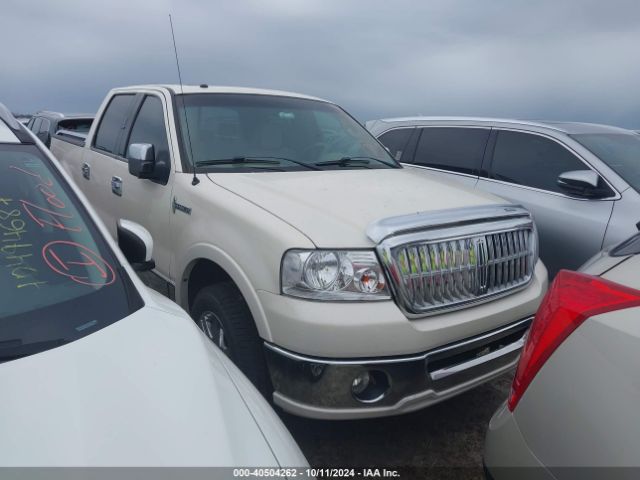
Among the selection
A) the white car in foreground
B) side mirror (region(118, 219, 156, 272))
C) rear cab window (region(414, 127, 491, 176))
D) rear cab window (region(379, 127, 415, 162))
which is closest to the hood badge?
side mirror (region(118, 219, 156, 272))

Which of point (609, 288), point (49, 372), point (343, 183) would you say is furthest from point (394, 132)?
point (49, 372)

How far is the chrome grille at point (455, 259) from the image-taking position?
2.24m

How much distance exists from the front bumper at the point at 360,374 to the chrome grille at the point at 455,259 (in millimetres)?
245

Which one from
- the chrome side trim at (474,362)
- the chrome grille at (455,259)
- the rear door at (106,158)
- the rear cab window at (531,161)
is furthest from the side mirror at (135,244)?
the rear cab window at (531,161)

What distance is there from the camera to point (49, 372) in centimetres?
134

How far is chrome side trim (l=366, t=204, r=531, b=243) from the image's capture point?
2.24 meters

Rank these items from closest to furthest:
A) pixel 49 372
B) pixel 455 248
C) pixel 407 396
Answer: pixel 49 372, pixel 407 396, pixel 455 248

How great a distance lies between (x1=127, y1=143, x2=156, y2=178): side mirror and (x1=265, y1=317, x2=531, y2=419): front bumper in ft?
5.18

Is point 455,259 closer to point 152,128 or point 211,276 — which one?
point 211,276

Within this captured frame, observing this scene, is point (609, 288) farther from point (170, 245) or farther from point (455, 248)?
point (170, 245)

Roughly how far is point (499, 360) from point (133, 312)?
1.85 m

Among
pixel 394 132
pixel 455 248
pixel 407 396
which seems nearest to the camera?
pixel 407 396

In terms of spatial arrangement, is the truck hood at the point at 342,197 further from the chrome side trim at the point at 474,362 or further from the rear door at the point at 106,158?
the rear door at the point at 106,158

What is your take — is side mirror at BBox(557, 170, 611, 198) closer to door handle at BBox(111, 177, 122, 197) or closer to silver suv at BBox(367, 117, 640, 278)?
silver suv at BBox(367, 117, 640, 278)
